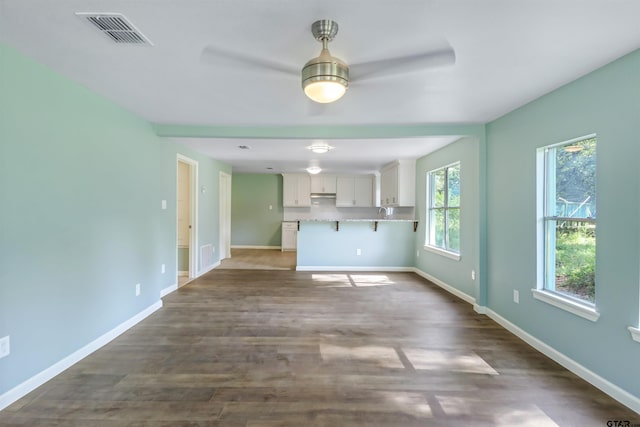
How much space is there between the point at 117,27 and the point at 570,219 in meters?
3.44

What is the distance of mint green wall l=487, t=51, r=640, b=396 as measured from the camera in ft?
6.13

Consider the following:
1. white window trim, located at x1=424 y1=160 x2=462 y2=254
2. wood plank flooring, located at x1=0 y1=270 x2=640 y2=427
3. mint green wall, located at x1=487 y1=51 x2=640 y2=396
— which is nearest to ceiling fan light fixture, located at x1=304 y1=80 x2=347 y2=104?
mint green wall, located at x1=487 y1=51 x2=640 y2=396

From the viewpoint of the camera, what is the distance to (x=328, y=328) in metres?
3.10

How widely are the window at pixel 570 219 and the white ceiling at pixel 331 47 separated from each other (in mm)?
592

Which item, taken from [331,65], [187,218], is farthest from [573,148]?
[187,218]

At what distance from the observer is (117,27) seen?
1.65 m

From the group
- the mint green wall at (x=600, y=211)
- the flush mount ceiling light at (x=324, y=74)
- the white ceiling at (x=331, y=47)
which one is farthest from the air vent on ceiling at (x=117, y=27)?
the mint green wall at (x=600, y=211)

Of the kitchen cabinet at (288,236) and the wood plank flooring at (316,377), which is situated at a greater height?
the kitchen cabinet at (288,236)

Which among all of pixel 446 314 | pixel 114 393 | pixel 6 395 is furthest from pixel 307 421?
pixel 446 314

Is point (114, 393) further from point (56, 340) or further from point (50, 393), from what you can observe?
point (56, 340)

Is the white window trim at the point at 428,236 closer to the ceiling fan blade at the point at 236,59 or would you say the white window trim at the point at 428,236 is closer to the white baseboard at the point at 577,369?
the white baseboard at the point at 577,369

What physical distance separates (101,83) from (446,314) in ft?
13.5

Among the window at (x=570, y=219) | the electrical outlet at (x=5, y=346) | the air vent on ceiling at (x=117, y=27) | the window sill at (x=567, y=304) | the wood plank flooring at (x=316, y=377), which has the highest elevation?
the air vent on ceiling at (x=117, y=27)

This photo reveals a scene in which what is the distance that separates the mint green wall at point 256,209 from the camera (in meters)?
9.11
